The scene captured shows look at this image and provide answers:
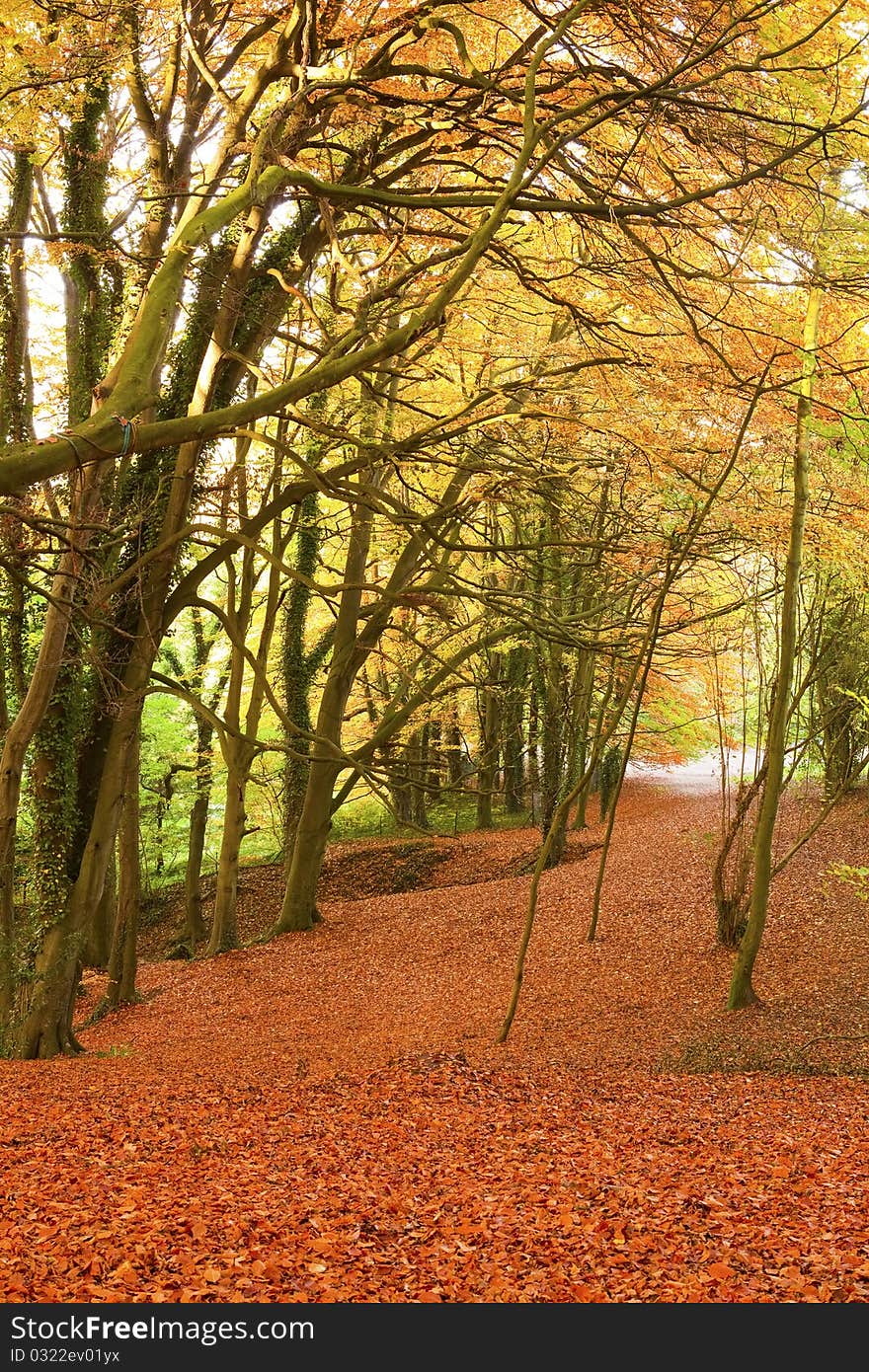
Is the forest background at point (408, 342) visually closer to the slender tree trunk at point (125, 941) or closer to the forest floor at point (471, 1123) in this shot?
the slender tree trunk at point (125, 941)

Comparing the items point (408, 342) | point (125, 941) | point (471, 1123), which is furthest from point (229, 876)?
point (408, 342)

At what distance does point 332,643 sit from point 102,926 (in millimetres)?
5834

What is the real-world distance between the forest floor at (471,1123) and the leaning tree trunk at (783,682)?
0.57 meters

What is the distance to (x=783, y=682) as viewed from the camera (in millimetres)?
9656

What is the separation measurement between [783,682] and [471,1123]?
5.05m

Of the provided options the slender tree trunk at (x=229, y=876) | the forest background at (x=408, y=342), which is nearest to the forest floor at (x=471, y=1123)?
the slender tree trunk at (x=229, y=876)

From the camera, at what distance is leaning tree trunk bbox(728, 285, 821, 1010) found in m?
9.41

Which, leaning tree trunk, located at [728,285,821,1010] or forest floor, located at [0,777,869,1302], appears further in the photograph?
leaning tree trunk, located at [728,285,821,1010]

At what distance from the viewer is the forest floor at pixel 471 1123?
4.16 m

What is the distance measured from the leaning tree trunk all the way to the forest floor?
0.57 m

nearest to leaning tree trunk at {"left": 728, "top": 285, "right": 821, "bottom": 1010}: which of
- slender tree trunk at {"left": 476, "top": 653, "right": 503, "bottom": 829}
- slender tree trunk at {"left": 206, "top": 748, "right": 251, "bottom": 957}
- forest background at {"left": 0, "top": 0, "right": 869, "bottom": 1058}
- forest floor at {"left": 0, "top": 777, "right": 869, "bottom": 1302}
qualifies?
forest background at {"left": 0, "top": 0, "right": 869, "bottom": 1058}

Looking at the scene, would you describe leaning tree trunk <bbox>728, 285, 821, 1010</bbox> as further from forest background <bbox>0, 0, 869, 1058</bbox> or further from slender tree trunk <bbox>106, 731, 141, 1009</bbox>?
slender tree trunk <bbox>106, 731, 141, 1009</bbox>

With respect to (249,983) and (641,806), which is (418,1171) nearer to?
(249,983)

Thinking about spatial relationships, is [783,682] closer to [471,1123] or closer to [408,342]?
[471,1123]
